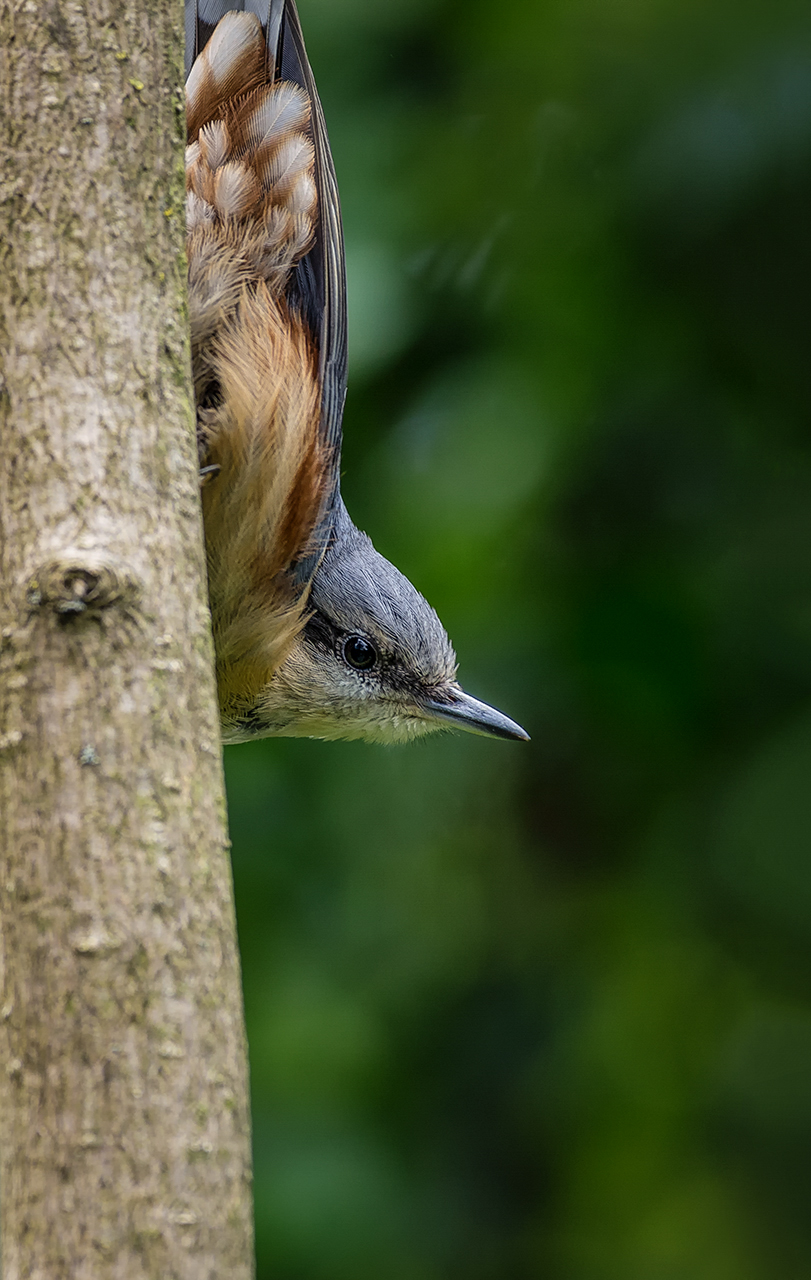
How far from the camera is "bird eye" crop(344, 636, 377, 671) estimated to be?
9.12 ft

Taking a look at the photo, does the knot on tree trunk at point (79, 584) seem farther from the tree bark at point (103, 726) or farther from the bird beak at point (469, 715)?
the bird beak at point (469, 715)

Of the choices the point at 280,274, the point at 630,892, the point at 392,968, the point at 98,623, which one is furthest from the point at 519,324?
the point at 98,623

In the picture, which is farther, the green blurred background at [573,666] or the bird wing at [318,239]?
the green blurred background at [573,666]

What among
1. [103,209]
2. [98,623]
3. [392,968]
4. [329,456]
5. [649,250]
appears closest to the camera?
[98,623]

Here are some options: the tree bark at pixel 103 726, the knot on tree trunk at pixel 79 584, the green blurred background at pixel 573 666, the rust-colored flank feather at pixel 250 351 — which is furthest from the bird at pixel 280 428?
the knot on tree trunk at pixel 79 584

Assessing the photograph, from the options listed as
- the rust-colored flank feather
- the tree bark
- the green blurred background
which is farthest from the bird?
the tree bark

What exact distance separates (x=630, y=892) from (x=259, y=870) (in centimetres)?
78

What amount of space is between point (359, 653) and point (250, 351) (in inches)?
29.1

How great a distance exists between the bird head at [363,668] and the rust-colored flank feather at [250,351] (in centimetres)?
16

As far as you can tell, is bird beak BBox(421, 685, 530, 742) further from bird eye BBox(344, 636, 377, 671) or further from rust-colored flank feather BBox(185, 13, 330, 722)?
rust-colored flank feather BBox(185, 13, 330, 722)

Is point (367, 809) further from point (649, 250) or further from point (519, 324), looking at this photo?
point (649, 250)

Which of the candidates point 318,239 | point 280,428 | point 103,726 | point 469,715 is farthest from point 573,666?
point 103,726

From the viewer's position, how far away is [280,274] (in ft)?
8.14

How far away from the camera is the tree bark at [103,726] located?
1.11 meters
